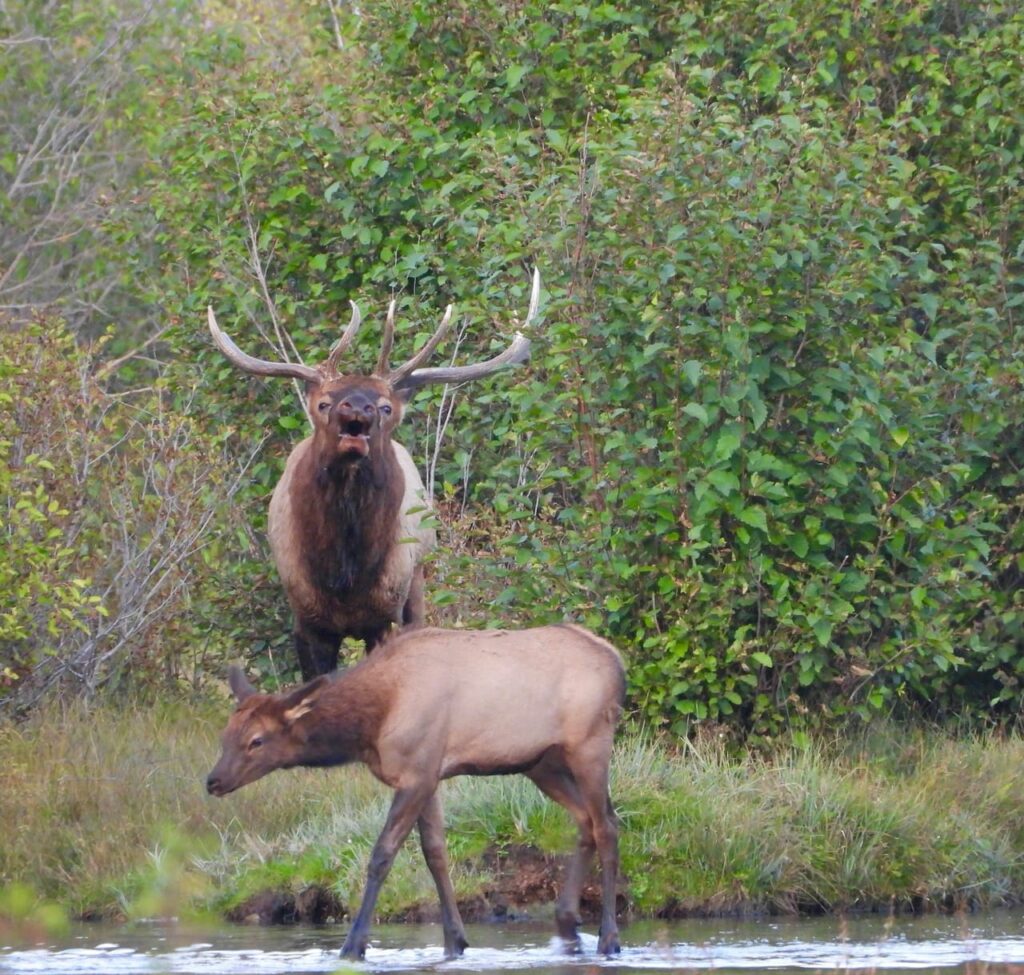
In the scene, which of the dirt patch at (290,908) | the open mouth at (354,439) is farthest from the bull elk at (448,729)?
the open mouth at (354,439)

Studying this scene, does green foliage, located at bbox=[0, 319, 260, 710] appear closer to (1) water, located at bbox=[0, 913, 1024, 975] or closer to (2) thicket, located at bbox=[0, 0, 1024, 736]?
(2) thicket, located at bbox=[0, 0, 1024, 736]

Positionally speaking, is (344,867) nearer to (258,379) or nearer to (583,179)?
(583,179)

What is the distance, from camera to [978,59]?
11391 mm

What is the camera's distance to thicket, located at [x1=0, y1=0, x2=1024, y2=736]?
9656mm

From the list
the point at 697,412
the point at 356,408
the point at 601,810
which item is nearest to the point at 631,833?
the point at 601,810

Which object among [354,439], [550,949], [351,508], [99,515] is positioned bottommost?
[550,949]

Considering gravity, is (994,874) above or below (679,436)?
below

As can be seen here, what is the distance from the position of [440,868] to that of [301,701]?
32.5 inches

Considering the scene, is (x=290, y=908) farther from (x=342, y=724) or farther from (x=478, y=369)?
(x=478, y=369)

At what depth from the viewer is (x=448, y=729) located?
7500 millimetres

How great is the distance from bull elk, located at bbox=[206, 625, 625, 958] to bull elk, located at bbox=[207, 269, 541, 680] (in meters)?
1.71

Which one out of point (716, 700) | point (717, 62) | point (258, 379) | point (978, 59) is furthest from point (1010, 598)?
point (258, 379)

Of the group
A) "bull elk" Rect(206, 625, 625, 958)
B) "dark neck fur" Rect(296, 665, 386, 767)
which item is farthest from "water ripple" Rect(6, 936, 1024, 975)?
"dark neck fur" Rect(296, 665, 386, 767)

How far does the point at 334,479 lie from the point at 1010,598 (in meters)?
3.83
